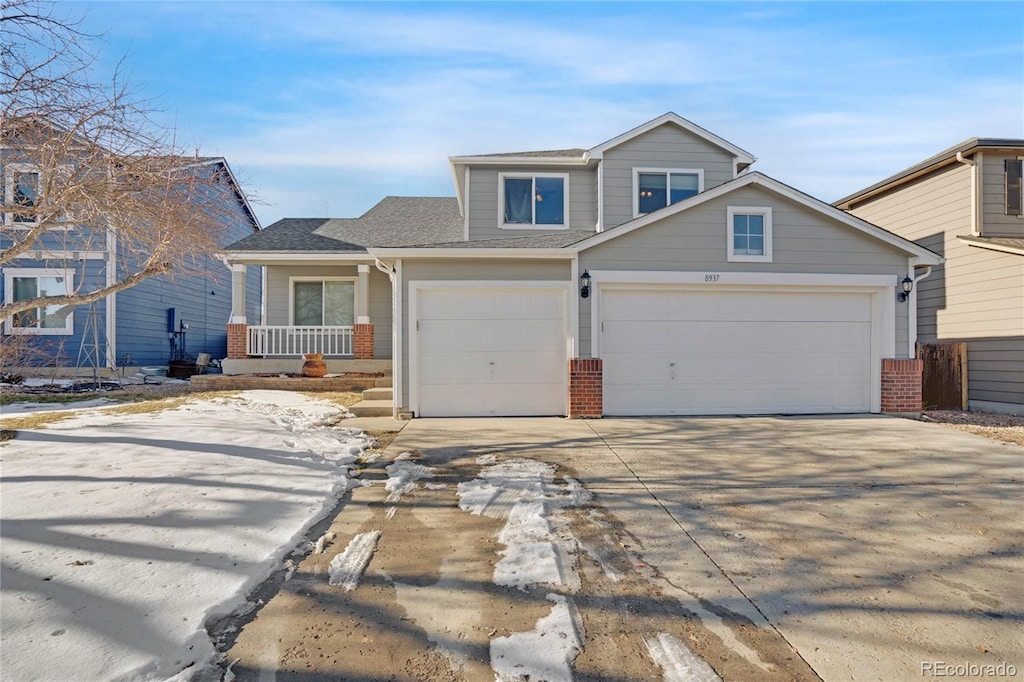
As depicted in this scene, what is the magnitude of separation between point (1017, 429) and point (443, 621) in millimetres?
10117

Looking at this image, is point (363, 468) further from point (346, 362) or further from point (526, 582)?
point (346, 362)

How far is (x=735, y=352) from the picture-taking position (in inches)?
369

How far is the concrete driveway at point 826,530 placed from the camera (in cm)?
267

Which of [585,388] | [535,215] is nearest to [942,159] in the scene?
[535,215]

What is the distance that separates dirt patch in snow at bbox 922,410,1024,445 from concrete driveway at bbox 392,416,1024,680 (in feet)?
1.82

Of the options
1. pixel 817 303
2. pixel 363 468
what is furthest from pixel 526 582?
pixel 817 303

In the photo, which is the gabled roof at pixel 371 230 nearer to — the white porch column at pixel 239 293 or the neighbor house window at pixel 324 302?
the white porch column at pixel 239 293

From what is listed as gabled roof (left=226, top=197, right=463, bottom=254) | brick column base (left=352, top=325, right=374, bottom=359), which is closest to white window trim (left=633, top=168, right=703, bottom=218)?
gabled roof (left=226, top=197, right=463, bottom=254)

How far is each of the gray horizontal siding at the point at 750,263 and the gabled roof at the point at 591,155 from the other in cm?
328

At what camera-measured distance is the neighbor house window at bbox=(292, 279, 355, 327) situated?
47.3 feet

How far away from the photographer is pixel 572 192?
1199 cm

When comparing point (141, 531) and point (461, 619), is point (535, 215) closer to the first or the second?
point (141, 531)

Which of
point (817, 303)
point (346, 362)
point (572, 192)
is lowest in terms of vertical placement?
point (346, 362)

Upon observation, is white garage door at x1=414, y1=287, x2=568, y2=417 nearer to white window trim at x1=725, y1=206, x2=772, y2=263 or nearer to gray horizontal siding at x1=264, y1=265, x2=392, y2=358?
white window trim at x1=725, y1=206, x2=772, y2=263
